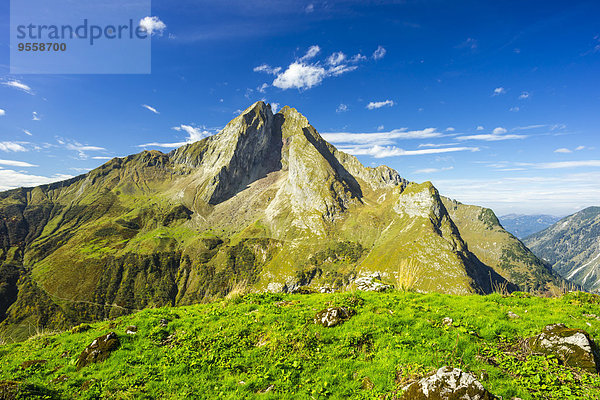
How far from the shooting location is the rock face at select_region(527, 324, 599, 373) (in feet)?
31.9

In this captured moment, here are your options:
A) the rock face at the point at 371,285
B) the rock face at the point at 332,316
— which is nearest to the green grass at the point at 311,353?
the rock face at the point at 332,316

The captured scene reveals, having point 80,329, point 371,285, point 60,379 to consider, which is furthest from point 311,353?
point 80,329

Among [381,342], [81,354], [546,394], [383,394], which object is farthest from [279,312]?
[546,394]

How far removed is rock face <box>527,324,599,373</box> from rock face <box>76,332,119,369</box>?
2219cm

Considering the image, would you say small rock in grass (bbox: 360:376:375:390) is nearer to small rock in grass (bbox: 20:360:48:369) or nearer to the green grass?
the green grass

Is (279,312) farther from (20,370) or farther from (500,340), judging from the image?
(20,370)

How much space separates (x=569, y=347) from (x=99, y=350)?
23498 millimetres

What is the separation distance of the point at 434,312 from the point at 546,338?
5.39 meters

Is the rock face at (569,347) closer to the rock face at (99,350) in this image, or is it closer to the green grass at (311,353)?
the green grass at (311,353)

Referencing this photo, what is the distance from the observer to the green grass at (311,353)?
9883 mm

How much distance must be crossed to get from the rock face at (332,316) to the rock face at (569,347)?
904cm

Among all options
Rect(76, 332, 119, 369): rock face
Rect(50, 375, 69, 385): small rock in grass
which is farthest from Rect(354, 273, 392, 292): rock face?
Rect(50, 375, 69, 385): small rock in grass

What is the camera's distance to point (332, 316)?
50.1 ft

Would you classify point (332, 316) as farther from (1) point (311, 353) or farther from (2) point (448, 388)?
(2) point (448, 388)
